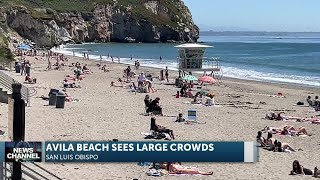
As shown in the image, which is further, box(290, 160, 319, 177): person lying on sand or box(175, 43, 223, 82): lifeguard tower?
box(175, 43, 223, 82): lifeguard tower

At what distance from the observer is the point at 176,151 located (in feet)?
21.2

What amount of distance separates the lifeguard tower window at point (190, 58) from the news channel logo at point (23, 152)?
1268 inches

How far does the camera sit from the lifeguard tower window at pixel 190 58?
38.6 metres

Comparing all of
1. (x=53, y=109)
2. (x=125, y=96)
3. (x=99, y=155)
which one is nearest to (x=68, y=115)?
(x=53, y=109)

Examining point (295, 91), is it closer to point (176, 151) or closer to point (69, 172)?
point (69, 172)

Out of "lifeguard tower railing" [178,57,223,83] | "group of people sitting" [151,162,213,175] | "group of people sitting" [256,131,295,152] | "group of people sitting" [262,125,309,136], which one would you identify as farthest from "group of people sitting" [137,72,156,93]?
"group of people sitting" [151,162,213,175]

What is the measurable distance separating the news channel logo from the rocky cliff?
331 ft

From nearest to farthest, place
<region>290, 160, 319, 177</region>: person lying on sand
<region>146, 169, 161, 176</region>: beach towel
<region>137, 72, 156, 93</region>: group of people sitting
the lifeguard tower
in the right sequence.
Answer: <region>146, 169, 161, 176</region>: beach towel → <region>290, 160, 319, 177</region>: person lying on sand → <region>137, 72, 156, 93</region>: group of people sitting → the lifeguard tower

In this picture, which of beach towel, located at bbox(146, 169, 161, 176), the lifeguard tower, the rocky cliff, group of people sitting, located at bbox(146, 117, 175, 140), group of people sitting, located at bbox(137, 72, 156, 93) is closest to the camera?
beach towel, located at bbox(146, 169, 161, 176)

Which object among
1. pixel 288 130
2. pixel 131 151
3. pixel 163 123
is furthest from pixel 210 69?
pixel 131 151

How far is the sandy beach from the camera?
13789 millimetres

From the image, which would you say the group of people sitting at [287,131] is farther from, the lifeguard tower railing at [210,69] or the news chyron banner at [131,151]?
the lifeguard tower railing at [210,69]

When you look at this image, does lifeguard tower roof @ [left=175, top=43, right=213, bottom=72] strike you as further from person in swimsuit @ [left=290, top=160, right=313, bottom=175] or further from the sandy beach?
person in swimsuit @ [left=290, top=160, right=313, bottom=175]

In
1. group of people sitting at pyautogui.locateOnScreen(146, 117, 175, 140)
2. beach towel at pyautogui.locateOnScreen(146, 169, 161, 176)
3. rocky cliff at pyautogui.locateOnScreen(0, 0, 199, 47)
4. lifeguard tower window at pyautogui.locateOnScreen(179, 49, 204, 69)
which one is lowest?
beach towel at pyautogui.locateOnScreen(146, 169, 161, 176)
